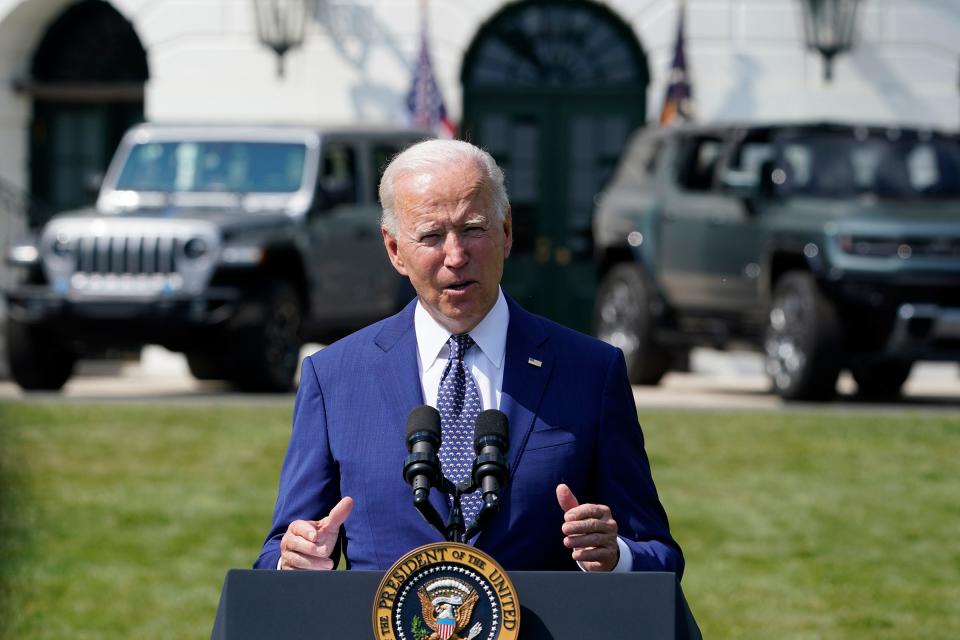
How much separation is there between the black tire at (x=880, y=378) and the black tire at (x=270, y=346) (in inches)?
178

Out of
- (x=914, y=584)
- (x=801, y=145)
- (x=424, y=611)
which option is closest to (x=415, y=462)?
(x=424, y=611)

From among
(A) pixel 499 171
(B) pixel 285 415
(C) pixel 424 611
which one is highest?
(A) pixel 499 171

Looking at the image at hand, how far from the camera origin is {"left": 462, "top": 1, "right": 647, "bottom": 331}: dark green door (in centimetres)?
2302

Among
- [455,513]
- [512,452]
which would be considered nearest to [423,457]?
[455,513]

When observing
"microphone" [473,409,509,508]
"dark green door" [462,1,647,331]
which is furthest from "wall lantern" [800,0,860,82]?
"microphone" [473,409,509,508]

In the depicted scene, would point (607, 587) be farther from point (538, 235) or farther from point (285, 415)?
point (538, 235)

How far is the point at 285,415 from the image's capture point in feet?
44.0

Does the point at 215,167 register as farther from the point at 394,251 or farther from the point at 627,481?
the point at 627,481

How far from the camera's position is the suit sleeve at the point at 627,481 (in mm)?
3775

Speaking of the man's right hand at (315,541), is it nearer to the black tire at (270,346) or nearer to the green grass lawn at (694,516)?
the green grass lawn at (694,516)

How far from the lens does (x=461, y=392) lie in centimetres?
382

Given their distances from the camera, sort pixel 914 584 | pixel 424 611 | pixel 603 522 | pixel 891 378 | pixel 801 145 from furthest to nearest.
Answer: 1. pixel 891 378
2. pixel 801 145
3. pixel 914 584
4. pixel 603 522
5. pixel 424 611

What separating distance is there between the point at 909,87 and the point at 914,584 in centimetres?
1420

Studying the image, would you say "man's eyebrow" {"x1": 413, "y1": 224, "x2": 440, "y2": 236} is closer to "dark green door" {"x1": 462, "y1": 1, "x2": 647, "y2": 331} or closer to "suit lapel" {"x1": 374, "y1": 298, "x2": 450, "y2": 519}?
"suit lapel" {"x1": 374, "y1": 298, "x2": 450, "y2": 519}
